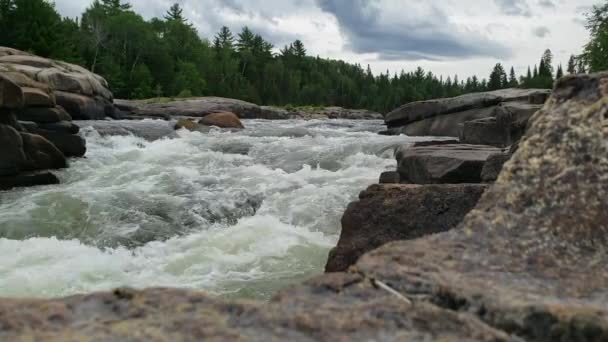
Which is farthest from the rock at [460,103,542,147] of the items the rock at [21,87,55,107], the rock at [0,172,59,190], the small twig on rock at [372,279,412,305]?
the rock at [21,87,55,107]

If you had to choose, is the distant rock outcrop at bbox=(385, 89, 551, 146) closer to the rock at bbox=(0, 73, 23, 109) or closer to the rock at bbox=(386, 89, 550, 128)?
the rock at bbox=(386, 89, 550, 128)

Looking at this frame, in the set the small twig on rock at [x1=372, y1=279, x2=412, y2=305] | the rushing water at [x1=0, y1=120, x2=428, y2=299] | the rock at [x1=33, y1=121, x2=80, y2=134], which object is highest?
the small twig on rock at [x1=372, y1=279, x2=412, y2=305]

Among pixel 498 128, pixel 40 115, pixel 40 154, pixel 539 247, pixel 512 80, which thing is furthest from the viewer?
pixel 512 80

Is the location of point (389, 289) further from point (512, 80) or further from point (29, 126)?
point (512, 80)

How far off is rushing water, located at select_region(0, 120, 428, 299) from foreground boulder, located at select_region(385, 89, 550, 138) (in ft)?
22.9

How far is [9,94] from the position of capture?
9.54 m

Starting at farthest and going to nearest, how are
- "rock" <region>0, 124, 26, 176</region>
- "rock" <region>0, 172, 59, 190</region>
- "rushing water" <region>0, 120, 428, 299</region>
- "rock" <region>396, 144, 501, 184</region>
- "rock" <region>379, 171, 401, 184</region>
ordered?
"rock" <region>0, 124, 26, 176</region> → "rock" <region>0, 172, 59, 190</region> → "rock" <region>379, 171, 401, 184</region> → "rock" <region>396, 144, 501, 184</region> → "rushing water" <region>0, 120, 428, 299</region>

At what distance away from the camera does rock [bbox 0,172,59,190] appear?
9344 millimetres

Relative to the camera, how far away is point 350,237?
3.92 meters

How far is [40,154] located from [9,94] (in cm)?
136

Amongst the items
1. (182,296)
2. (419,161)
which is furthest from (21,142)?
(182,296)

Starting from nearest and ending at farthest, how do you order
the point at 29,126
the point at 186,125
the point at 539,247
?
the point at 539,247
the point at 29,126
the point at 186,125

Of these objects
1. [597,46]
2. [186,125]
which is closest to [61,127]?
[186,125]

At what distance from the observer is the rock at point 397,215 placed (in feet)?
11.8
